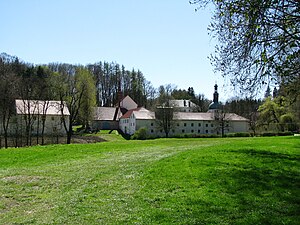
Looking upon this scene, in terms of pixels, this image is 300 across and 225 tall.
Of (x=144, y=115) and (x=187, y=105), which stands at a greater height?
(x=187, y=105)

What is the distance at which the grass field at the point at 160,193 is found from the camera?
7.04 meters

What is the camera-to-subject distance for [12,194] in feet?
31.9

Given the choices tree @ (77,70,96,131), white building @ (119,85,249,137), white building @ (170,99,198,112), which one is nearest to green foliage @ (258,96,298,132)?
white building @ (119,85,249,137)

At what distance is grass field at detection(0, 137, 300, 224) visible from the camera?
7039 millimetres

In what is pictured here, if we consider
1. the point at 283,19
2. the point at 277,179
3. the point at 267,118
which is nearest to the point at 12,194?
the point at 277,179

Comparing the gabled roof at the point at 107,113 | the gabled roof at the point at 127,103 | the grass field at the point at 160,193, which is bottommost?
the grass field at the point at 160,193

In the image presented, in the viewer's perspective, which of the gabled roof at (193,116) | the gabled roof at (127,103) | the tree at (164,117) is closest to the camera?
the tree at (164,117)

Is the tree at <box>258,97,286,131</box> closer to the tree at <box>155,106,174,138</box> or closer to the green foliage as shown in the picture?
the green foliage

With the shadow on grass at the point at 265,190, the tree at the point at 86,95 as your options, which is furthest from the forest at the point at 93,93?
the shadow on grass at the point at 265,190

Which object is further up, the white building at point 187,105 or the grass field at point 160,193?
Answer: the white building at point 187,105

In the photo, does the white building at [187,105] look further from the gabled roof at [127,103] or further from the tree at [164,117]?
the tree at [164,117]

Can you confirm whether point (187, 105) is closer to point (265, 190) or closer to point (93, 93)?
point (93, 93)

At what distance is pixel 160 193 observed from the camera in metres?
9.05

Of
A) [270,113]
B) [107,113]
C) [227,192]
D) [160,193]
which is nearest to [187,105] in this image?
[107,113]
